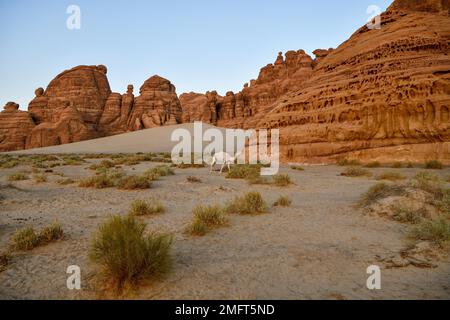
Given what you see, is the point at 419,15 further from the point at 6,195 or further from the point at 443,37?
the point at 6,195

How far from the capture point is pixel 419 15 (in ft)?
63.1

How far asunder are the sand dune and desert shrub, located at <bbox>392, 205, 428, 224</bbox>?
170ft

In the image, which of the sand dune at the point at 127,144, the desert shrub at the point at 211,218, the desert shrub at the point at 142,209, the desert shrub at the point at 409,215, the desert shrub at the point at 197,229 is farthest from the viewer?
the sand dune at the point at 127,144

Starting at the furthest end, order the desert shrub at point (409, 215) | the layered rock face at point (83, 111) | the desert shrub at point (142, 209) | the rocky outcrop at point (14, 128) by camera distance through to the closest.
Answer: the layered rock face at point (83, 111) < the rocky outcrop at point (14, 128) < the desert shrub at point (142, 209) < the desert shrub at point (409, 215)

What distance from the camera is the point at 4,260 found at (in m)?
3.43

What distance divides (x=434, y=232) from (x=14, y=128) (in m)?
82.3

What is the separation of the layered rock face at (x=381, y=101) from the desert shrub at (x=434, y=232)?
43.6 feet

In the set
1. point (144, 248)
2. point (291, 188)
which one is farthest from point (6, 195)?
point (291, 188)

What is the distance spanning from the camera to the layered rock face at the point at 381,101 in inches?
591

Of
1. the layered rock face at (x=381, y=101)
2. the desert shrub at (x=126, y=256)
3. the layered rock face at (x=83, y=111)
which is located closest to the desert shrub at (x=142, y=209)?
the desert shrub at (x=126, y=256)

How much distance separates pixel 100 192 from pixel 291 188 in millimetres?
6515

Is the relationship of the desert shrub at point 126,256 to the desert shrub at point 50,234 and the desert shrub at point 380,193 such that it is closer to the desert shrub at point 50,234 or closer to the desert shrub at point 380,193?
the desert shrub at point 50,234

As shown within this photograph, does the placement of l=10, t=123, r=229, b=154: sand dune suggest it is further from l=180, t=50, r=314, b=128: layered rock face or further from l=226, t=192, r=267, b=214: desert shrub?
l=226, t=192, r=267, b=214: desert shrub

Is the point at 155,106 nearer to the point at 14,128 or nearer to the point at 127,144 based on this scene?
the point at 127,144
